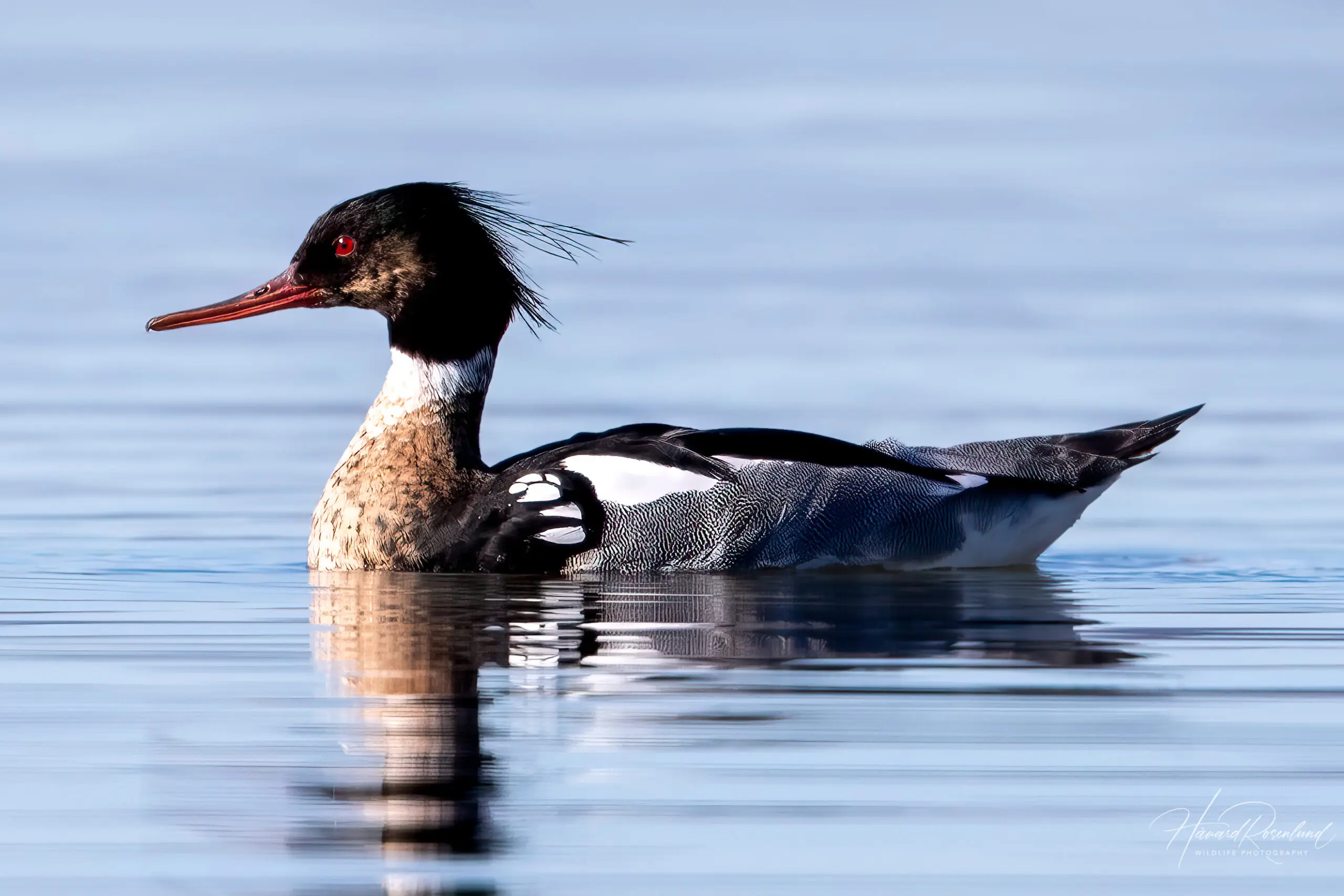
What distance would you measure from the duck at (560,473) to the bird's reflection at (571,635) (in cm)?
22

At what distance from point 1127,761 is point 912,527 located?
4.97 m

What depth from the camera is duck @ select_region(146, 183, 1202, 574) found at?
9.47 metres

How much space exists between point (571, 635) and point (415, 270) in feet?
12.5

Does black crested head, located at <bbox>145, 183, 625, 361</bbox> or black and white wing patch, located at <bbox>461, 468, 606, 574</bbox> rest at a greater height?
black crested head, located at <bbox>145, 183, 625, 361</bbox>

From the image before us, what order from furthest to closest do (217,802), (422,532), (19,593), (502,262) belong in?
(502,262)
(422,532)
(19,593)
(217,802)

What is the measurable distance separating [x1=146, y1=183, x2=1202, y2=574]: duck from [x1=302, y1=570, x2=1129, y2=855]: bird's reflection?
22 centimetres

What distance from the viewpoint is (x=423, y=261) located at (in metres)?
Result: 10.3

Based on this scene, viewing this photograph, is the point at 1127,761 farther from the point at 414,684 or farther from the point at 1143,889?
the point at 414,684

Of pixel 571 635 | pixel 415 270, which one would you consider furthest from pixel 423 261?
pixel 571 635

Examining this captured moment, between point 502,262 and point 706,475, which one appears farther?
point 502,262

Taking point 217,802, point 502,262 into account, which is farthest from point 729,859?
point 502,262

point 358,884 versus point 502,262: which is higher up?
point 502,262

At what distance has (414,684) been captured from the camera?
5.76 meters

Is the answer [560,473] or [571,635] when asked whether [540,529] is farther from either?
[571,635]
